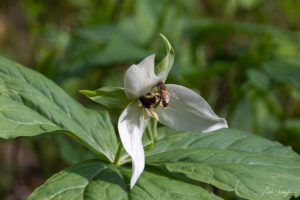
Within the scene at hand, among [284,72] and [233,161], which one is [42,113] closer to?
[233,161]

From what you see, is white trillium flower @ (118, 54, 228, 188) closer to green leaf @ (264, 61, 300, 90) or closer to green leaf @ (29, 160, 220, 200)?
green leaf @ (29, 160, 220, 200)

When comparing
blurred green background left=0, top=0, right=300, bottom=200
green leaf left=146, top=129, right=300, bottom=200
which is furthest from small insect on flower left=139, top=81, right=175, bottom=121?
blurred green background left=0, top=0, right=300, bottom=200

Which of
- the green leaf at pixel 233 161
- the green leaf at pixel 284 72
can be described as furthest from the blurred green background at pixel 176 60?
the green leaf at pixel 233 161

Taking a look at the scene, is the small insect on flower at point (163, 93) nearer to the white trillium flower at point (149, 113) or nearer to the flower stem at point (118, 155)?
the white trillium flower at point (149, 113)

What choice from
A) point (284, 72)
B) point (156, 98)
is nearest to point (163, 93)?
point (156, 98)

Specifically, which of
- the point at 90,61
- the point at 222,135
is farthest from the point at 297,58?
the point at 222,135

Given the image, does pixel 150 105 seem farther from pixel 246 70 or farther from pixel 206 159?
pixel 246 70
